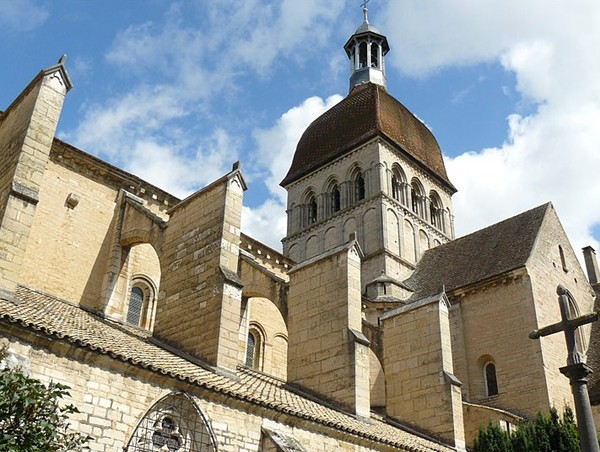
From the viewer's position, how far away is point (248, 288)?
1608 cm

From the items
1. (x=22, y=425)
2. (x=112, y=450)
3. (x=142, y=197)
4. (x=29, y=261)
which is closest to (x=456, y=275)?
(x=142, y=197)

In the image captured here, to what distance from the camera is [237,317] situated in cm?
1229

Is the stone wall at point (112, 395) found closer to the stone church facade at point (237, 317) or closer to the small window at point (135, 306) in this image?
the stone church facade at point (237, 317)

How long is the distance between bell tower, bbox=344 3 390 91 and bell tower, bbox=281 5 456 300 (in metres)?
2.35

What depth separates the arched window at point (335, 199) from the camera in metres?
31.5

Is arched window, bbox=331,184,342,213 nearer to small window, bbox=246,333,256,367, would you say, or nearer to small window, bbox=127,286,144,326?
small window, bbox=246,333,256,367

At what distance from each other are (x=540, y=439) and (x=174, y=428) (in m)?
7.80

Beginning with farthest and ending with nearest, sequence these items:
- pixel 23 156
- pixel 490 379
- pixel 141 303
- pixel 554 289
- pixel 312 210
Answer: pixel 312 210 < pixel 554 289 < pixel 490 379 < pixel 141 303 < pixel 23 156

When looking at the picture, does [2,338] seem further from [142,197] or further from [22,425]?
[142,197]

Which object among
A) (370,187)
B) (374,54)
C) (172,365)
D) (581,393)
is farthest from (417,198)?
(581,393)

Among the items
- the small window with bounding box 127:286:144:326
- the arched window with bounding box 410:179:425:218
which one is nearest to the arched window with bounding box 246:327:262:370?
the small window with bounding box 127:286:144:326

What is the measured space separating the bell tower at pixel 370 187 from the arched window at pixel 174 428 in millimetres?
17867

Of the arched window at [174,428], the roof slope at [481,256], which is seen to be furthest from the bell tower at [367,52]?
the arched window at [174,428]

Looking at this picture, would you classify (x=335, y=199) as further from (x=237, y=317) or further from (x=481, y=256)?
(x=237, y=317)
